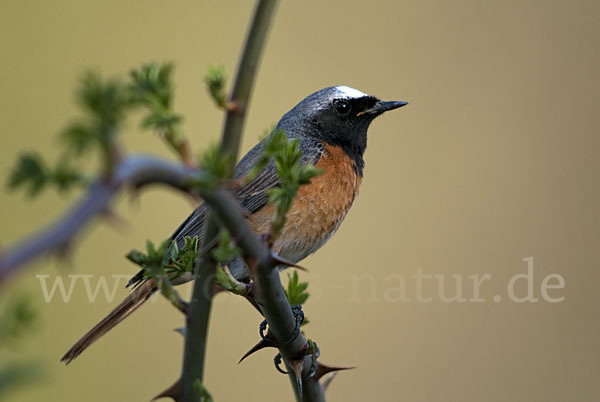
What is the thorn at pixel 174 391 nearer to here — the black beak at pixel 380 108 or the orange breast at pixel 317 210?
the orange breast at pixel 317 210

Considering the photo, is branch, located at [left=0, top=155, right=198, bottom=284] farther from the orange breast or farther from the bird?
the orange breast

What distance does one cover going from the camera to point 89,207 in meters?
0.42

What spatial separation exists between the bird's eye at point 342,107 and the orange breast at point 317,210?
0.22 metres

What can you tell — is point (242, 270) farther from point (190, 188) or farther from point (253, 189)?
point (190, 188)

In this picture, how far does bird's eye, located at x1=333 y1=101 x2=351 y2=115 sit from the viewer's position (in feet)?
10.1

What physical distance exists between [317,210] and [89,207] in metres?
2.36

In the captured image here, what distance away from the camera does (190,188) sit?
588mm

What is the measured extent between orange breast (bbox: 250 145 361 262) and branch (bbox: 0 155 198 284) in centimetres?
208

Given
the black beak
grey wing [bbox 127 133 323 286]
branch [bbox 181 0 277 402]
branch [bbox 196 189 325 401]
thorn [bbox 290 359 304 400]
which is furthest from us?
the black beak

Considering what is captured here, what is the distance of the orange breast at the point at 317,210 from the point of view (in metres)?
2.72

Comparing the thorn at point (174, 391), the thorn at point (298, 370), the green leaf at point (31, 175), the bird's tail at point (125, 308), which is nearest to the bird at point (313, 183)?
the bird's tail at point (125, 308)

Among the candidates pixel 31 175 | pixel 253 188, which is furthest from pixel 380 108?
pixel 31 175

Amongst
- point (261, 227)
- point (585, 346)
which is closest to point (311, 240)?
point (261, 227)

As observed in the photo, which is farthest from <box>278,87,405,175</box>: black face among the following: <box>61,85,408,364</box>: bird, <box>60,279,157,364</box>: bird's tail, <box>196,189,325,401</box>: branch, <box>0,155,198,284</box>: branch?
<box>0,155,198,284</box>: branch
